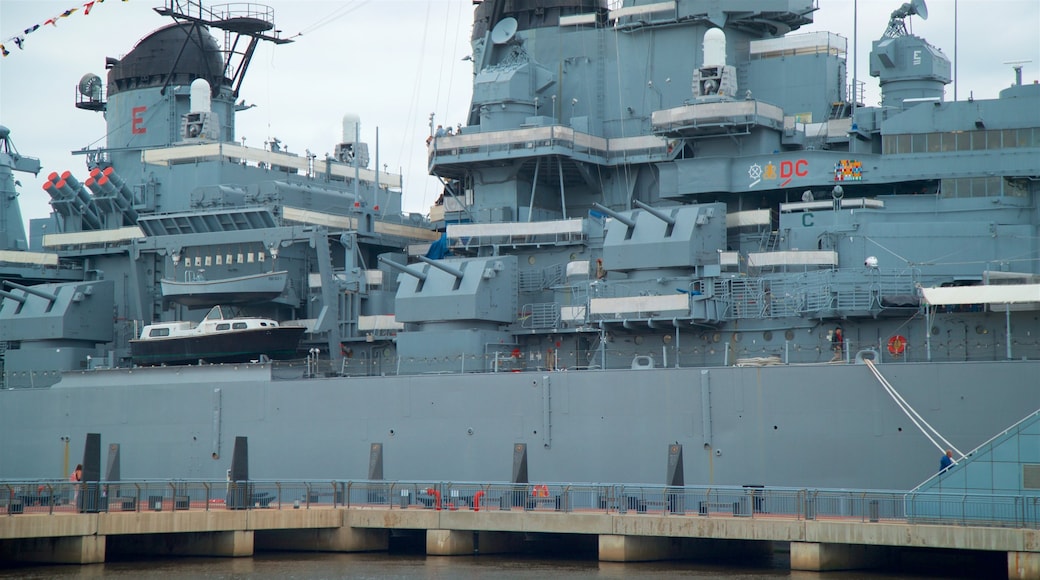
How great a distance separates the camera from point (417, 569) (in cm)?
2572

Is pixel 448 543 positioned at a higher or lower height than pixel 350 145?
lower

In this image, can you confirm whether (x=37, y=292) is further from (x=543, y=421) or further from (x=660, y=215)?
(x=660, y=215)

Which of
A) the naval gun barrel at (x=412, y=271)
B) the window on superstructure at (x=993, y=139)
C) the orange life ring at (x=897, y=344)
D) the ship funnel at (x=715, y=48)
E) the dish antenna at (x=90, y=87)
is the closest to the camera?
the orange life ring at (x=897, y=344)

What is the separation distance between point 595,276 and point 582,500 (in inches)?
239

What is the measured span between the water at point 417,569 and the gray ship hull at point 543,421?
2635mm

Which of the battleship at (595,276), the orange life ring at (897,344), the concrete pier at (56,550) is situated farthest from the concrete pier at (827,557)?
the concrete pier at (56,550)

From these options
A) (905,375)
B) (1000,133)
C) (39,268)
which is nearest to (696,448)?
(905,375)

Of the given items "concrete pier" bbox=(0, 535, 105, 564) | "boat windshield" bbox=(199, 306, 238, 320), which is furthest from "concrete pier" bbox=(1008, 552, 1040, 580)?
"boat windshield" bbox=(199, 306, 238, 320)

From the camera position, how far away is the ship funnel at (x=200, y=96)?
41.9 metres

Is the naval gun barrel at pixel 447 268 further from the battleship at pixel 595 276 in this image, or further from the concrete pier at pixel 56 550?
the concrete pier at pixel 56 550

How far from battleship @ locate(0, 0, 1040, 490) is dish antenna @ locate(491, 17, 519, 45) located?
69mm

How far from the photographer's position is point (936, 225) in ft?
93.0

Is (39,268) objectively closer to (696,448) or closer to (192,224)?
(192,224)

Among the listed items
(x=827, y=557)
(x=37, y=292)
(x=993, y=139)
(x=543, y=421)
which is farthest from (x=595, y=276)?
(x=37, y=292)
